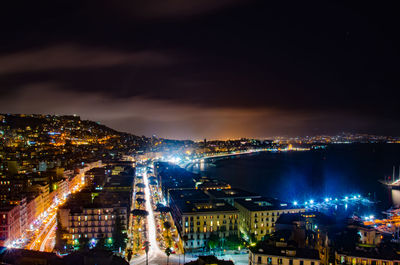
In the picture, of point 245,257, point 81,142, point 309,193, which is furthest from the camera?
point 81,142

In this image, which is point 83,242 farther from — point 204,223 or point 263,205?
point 263,205

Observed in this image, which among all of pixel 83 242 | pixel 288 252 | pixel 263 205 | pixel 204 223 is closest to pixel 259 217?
pixel 263 205

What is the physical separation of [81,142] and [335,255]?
83.7 m

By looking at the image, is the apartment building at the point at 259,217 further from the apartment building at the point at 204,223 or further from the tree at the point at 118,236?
the tree at the point at 118,236

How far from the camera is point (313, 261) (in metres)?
10.1

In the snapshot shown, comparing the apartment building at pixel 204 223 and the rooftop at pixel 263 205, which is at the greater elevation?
the rooftop at pixel 263 205

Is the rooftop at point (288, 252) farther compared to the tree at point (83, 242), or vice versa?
the tree at point (83, 242)

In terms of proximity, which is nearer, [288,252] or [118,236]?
[288,252]

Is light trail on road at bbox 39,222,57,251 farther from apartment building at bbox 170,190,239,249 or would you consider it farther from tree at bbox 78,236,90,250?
apartment building at bbox 170,190,239,249

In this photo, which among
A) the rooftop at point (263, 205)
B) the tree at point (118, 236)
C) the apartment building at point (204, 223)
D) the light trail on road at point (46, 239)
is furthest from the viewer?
the rooftop at point (263, 205)

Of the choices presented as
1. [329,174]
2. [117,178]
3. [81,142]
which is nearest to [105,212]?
[117,178]

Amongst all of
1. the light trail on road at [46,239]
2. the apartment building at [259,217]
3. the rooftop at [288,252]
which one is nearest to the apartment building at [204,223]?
the apartment building at [259,217]

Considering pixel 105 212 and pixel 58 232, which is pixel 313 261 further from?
pixel 58 232

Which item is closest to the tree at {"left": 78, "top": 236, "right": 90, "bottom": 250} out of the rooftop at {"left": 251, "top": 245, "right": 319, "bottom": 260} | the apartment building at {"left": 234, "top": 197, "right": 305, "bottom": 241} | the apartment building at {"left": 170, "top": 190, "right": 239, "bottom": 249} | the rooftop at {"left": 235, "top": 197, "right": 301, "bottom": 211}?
the apartment building at {"left": 170, "top": 190, "right": 239, "bottom": 249}
